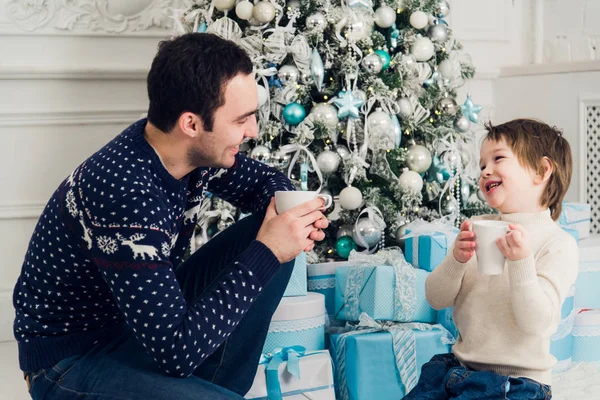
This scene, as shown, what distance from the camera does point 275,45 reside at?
7.45 feet

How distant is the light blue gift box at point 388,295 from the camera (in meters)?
2.04

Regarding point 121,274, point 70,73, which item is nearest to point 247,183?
point 121,274

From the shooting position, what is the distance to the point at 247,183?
1775 millimetres

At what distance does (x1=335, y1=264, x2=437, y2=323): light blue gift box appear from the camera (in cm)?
204

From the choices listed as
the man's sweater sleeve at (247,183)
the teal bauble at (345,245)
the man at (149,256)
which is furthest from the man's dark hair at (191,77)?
the teal bauble at (345,245)

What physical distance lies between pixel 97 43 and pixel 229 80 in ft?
5.60

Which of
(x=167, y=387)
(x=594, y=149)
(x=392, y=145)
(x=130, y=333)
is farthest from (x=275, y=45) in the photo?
(x=594, y=149)

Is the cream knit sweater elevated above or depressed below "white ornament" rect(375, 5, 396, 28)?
below

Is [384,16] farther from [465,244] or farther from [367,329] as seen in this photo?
[465,244]

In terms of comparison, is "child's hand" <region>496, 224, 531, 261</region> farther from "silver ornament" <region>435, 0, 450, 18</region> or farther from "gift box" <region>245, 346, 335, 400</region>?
"silver ornament" <region>435, 0, 450, 18</region>

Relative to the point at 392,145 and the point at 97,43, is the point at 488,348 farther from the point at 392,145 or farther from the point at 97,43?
the point at 97,43

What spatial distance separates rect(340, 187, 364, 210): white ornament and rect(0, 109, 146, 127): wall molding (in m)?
0.96

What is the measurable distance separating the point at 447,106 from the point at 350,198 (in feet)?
1.59

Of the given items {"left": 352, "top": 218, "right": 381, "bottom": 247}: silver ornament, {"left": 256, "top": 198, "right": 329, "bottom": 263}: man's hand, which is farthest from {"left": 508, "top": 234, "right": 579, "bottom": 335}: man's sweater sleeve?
{"left": 352, "top": 218, "right": 381, "bottom": 247}: silver ornament
